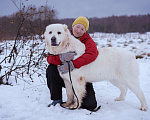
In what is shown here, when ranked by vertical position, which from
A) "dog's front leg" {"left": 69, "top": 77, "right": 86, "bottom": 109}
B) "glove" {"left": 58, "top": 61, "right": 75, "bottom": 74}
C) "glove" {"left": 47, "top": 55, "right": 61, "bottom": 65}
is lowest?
"dog's front leg" {"left": 69, "top": 77, "right": 86, "bottom": 109}

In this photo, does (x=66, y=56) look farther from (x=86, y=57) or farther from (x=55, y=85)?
(x=55, y=85)

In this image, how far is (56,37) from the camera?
2.24m

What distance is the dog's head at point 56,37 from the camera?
7.38 feet

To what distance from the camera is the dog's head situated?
225cm

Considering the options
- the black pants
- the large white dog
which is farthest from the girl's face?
the black pants

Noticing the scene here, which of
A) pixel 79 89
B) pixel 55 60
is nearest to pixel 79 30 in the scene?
pixel 55 60

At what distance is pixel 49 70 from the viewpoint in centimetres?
249

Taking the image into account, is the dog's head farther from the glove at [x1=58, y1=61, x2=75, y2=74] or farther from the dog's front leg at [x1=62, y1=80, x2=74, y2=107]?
the dog's front leg at [x1=62, y1=80, x2=74, y2=107]

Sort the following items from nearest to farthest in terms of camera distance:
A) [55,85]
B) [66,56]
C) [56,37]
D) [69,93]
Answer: [56,37] < [66,56] < [55,85] < [69,93]

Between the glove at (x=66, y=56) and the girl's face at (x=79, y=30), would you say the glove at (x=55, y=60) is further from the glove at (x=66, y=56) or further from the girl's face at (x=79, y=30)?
the girl's face at (x=79, y=30)

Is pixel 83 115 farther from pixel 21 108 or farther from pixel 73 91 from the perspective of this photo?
pixel 21 108

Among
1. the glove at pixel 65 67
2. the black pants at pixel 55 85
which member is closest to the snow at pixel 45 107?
the black pants at pixel 55 85

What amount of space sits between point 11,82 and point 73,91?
177 cm

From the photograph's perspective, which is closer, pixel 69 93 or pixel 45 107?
pixel 45 107
